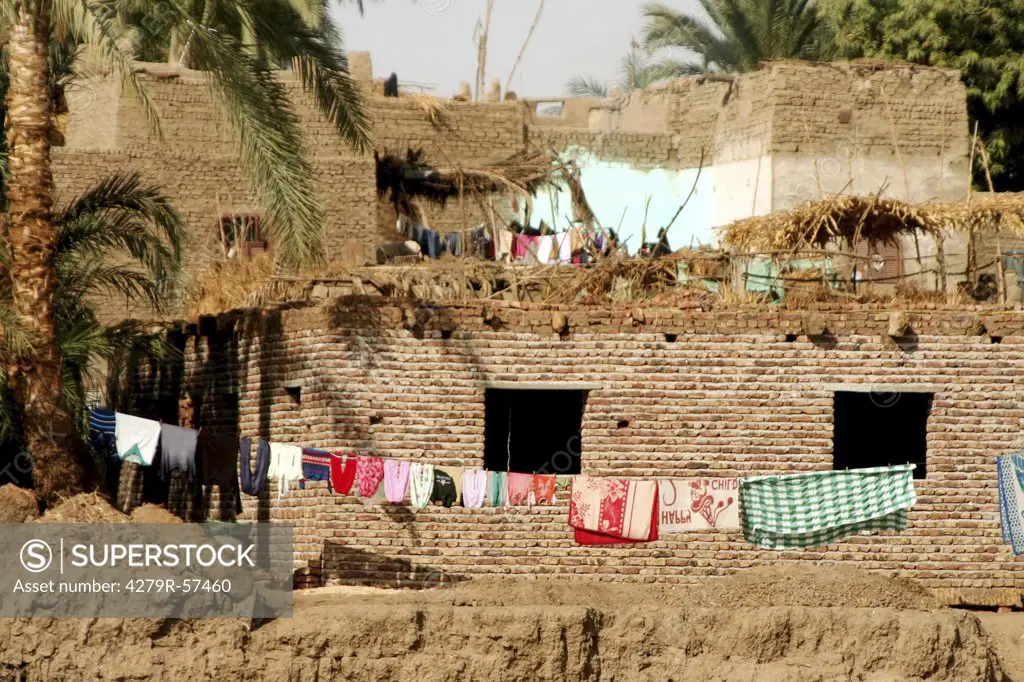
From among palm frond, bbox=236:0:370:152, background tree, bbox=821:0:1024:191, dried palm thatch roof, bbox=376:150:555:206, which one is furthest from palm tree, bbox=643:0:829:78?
palm frond, bbox=236:0:370:152

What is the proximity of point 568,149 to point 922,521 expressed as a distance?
36.6ft

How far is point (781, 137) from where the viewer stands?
2455 centimetres

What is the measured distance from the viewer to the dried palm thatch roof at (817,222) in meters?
17.8

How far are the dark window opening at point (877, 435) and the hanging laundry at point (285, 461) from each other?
7.06 m

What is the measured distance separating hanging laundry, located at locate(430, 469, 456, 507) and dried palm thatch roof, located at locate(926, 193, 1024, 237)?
673 cm

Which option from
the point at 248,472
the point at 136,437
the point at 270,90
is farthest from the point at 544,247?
the point at 136,437

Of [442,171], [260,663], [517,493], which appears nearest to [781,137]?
[442,171]

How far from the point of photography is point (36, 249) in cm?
1413

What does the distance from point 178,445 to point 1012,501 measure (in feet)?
28.0

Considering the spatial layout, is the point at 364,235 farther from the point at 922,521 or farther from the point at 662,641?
the point at 662,641

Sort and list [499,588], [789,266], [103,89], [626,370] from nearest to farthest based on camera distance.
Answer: [499,588]
[626,370]
[789,266]
[103,89]

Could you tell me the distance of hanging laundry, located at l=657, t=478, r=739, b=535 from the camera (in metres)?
15.3

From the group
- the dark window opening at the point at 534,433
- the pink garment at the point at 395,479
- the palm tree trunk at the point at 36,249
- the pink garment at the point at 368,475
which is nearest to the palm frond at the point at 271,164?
the palm tree trunk at the point at 36,249

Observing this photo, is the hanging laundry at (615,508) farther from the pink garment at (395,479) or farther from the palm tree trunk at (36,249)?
the palm tree trunk at (36,249)
